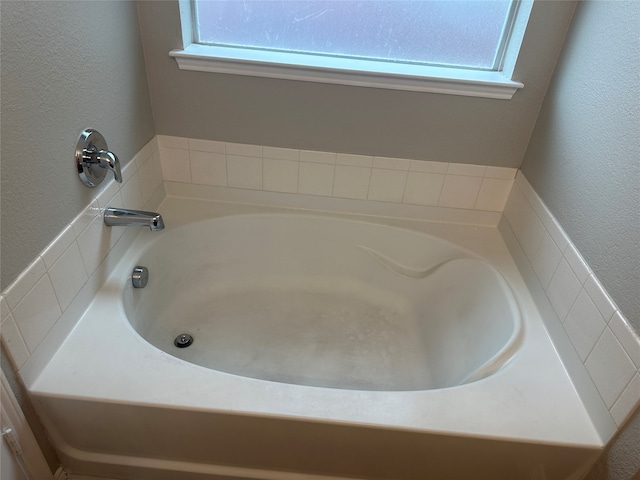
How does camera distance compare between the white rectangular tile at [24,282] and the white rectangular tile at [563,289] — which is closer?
the white rectangular tile at [24,282]

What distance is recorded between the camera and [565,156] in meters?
1.30

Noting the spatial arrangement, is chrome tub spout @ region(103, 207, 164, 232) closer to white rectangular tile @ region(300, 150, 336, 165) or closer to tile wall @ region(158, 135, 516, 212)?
tile wall @ region(158, 135, 516, 212)

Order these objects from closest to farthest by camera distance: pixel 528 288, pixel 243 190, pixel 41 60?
1. pixel 41 60
2. pixel 528 288
3. pixel 243 190

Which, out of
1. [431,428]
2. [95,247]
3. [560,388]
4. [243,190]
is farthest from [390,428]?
[243,190]

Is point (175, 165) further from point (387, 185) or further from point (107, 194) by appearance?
point (387, 185)

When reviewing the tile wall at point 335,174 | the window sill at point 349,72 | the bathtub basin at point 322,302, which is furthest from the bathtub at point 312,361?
the window sill at point 349,72

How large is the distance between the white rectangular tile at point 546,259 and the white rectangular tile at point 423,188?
0.46 m

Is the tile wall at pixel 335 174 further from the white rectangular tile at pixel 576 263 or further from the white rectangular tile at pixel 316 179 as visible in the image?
the white rectangular tile at pixel 576 263

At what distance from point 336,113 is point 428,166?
1.37ft

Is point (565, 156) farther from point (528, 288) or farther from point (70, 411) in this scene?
point (70, 411)

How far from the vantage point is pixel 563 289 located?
1.22 meters

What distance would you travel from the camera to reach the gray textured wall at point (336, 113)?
149 centimetres

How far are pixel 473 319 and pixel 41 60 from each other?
4.77 ft

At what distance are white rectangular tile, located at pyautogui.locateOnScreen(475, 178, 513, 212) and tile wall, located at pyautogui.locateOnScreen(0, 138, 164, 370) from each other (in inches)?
52.1
